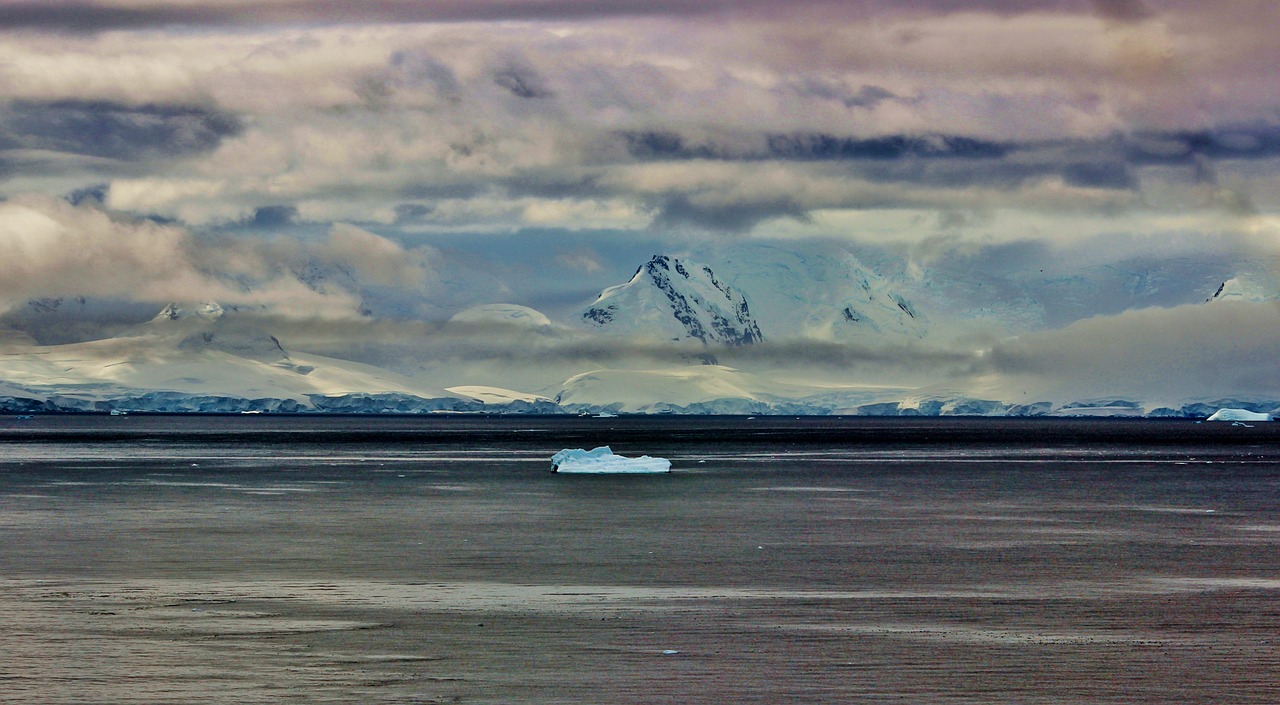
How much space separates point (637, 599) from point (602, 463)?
87.2 metres

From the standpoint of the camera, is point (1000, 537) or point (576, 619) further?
point (1000, 537)

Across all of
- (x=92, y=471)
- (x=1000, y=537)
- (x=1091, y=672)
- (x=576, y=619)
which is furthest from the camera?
(x=92, y=471)

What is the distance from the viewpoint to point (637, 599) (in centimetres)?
4350

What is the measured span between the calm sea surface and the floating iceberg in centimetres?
3120

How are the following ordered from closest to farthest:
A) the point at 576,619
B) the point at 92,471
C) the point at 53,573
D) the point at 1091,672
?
the point at 1091,672
the point at 576,619
the point at 53,573
the point at 92,471

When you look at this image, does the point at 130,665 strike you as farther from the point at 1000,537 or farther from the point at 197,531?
the point at 1000,537

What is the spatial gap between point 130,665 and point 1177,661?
21.7m

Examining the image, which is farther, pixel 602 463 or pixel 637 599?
pixel 602 463

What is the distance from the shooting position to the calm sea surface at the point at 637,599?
30797 millimetres

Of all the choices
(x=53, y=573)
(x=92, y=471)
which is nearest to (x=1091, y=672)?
(x=53, y=573)

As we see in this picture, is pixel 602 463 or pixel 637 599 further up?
pixel 602 463

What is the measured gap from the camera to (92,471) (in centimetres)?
13250

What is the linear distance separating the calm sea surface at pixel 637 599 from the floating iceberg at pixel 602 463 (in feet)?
102

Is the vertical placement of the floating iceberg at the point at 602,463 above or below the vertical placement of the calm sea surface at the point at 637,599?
above
